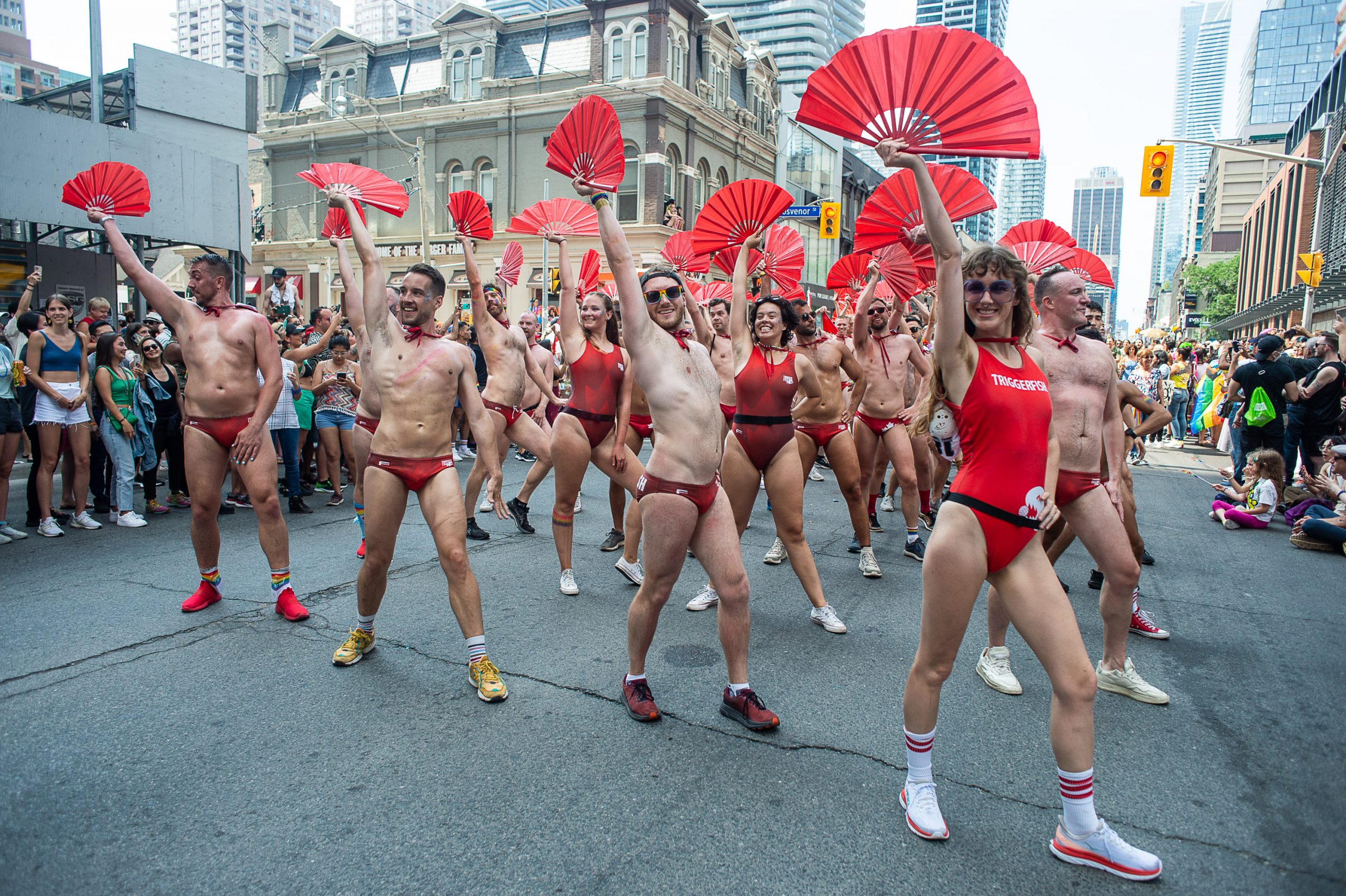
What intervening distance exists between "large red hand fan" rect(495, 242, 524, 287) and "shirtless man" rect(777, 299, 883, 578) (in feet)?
10.6

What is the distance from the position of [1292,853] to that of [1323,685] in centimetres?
206

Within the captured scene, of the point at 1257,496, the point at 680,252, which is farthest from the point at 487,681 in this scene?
the point at 1257,496

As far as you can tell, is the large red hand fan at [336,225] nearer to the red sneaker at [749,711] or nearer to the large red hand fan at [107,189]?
the large red hand fan at [107,189]

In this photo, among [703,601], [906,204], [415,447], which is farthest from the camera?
[703,601]

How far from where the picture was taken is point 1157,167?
17.5m

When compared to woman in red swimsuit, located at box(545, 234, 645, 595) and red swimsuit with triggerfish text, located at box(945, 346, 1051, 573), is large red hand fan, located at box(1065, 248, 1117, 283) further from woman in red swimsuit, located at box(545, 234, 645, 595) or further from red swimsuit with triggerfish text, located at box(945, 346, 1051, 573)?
red swimsuit with triggerfish text, located at box(945, 346, 1051, 573)

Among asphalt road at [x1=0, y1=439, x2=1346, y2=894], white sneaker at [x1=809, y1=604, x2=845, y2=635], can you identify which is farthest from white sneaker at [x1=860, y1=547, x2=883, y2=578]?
white sneaker at [x1=809, y1=604, x2=845, y2=635]

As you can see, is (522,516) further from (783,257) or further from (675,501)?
(675,501)

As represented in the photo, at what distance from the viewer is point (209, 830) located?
2820 millimetres

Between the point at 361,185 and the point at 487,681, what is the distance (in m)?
3.02

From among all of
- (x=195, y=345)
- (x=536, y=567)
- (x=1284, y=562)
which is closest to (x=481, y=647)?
(x=536, y=567)

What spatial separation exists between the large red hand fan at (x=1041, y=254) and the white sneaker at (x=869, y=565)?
97.9 inches

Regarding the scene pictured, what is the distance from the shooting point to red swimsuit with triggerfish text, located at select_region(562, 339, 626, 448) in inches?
240

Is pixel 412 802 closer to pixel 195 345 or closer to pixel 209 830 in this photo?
pixel 209 830
